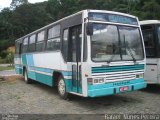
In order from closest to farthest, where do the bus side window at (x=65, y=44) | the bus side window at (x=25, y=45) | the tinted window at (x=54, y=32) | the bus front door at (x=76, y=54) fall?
1. the bus front door at (x=76, y=54)
2. the bus side window at (x=65, y=44)
3. the tinted window at (x=54, y=32)
4. the bus side window at (x=25, y=45)

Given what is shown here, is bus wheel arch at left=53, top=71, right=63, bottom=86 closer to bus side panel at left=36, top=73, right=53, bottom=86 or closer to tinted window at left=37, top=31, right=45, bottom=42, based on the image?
bus side panel at left=36, top=73, right=53, bottom=86

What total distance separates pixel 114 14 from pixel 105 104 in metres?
3.03

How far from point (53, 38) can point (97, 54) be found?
341 centimetres

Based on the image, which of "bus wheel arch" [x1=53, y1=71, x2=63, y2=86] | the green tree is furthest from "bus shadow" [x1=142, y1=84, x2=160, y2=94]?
the green tree

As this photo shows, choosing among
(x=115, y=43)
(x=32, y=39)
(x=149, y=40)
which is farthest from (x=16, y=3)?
(x=115, y=43)

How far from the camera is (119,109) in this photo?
9227 mm

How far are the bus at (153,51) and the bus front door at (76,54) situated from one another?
11.0 feet

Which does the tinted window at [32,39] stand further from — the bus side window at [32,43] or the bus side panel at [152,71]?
the bus side panel at [152,71]

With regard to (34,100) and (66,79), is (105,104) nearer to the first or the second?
(66,79)

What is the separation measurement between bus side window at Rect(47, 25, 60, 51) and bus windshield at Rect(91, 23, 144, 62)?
8.18 ft

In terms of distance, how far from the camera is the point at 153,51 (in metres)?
11.8

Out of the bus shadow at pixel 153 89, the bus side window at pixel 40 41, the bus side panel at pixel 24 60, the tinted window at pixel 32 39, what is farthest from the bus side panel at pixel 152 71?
the bus side panel at pixel 24 60

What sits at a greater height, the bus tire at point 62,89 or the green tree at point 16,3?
the green tree at point 16,3

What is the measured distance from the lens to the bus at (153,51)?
1159 centimetres
